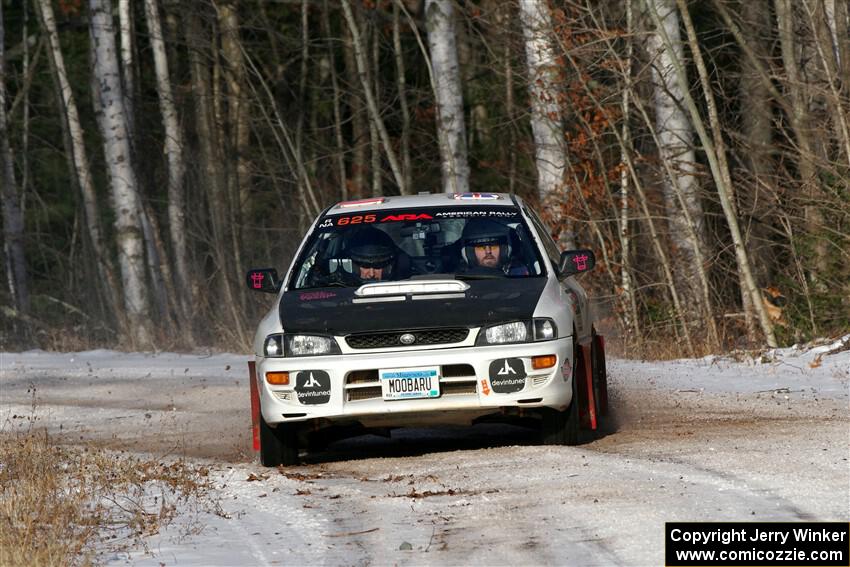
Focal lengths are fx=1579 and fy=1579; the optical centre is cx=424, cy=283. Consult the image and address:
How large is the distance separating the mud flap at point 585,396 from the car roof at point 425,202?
1517 mm

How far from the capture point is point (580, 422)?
32.8 feet

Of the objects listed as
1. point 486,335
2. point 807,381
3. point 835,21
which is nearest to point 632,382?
point 807,381

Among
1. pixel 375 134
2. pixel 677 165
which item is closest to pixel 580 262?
pixel 677 165

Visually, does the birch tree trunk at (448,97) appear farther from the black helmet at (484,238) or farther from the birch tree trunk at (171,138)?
the black helmet at (484,238)

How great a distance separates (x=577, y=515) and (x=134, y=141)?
83.6 ft

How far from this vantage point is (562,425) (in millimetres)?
9617

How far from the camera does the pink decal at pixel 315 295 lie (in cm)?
987

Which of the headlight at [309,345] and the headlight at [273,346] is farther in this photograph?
the headlight at [273,346]

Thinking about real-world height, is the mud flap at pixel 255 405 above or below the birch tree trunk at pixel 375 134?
below

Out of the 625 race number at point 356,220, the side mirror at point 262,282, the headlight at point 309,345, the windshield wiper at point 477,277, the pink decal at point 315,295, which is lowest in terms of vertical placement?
the headlight at point 309,345

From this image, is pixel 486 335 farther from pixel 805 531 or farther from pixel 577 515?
pixel 805 531

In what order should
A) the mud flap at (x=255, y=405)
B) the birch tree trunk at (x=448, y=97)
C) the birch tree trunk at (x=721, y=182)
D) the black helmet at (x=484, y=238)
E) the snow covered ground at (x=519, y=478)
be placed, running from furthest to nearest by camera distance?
the birch tree trunk at (x=448, y=97) → the birch tree trunk at (x=721, y=182) → the black helmet at (x=484, y=238) → the mud flap at (x=255, y=405) → the snow covered ground at (x=519, y=478)

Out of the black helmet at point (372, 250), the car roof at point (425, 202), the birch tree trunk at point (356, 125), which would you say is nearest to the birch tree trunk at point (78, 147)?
the birch tree trunk at point (356, 125)

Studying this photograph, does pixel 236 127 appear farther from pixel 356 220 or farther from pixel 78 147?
pixel 356 220
